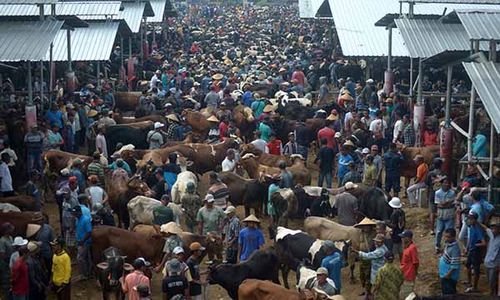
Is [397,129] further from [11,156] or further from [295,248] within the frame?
[11,156]

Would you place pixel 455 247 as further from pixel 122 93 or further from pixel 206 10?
pixel 206 10

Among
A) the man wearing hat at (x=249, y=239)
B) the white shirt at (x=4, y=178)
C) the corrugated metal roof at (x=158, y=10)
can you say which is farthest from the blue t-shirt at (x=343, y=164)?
the corrugated metal roof at (x=158, y=10)

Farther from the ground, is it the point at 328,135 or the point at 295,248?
the point at 328,135

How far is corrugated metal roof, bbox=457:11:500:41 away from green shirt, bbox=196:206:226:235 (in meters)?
5.91

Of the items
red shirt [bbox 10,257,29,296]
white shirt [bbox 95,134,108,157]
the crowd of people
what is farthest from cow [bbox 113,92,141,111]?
red shirt [bbox 10,257,29,296]

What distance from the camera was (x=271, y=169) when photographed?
19.1 m

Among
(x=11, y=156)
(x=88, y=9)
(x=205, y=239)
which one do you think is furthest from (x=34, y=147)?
(x=88, y=9)

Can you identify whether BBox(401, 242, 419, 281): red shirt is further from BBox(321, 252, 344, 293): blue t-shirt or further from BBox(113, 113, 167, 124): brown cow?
BBox(113, 113, 167, 124): brown cow

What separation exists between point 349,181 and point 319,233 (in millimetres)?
2590

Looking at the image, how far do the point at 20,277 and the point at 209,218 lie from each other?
358 cm

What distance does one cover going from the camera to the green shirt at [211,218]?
15.6 metres

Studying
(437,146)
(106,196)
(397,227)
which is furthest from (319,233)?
(437,146)

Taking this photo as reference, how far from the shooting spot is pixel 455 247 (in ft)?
45.1

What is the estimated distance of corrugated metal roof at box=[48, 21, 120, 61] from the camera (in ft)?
93.5
